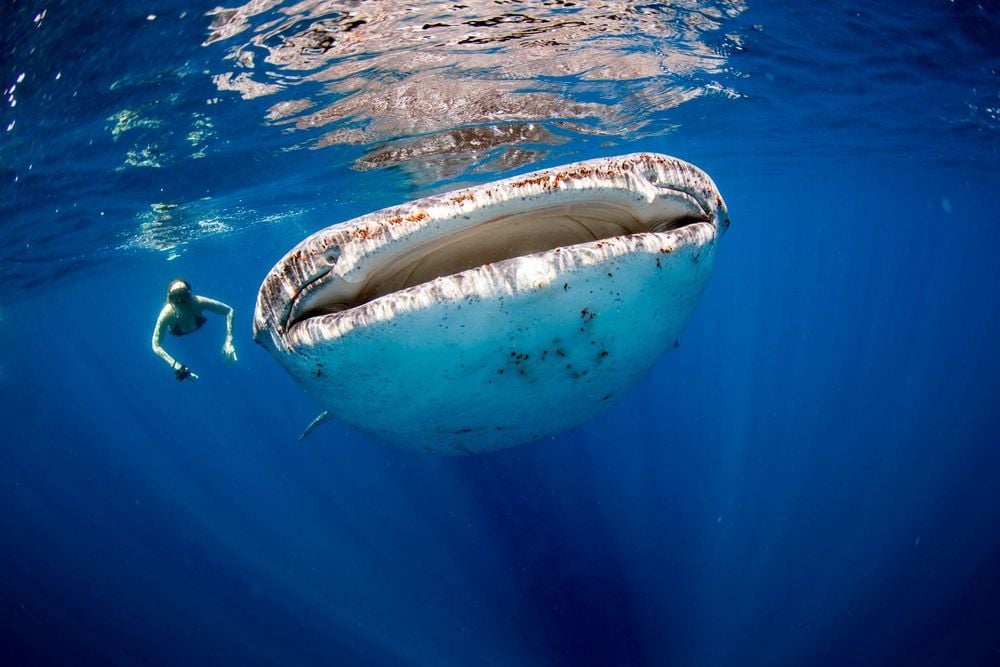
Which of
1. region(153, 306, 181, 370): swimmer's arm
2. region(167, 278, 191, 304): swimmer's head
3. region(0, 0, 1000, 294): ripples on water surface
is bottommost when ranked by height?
region(153, 306, 181, 370): swimmer's arm

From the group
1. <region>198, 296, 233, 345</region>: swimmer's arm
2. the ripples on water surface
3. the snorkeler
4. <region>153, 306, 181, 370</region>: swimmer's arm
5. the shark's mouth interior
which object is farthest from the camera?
the snorkeler

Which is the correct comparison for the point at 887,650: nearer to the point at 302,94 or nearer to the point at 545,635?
the point at 545,635

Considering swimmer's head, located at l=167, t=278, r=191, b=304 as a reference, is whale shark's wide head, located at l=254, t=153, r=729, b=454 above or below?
above

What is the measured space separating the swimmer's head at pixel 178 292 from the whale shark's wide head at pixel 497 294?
7202 mm

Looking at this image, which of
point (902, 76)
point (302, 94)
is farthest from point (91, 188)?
point (902, 76)

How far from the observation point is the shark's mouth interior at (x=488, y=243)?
200 cm

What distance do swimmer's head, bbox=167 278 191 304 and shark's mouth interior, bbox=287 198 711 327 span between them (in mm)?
7684

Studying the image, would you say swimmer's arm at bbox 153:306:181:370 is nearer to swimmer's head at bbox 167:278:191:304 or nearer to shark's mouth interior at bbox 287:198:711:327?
swimmer's head at bbox 167:278:191:304

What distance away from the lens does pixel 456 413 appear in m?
2.27

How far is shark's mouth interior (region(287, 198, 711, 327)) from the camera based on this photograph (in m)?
2.00

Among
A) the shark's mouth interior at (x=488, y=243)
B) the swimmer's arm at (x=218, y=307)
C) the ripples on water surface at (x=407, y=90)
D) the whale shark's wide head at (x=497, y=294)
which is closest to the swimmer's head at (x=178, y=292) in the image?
the swimmer's arm at (x=218, y=307)

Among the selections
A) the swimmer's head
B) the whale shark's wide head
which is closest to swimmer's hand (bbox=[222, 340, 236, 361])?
the swimmer's head

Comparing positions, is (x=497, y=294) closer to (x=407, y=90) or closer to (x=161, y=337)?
(x=407, y=90)

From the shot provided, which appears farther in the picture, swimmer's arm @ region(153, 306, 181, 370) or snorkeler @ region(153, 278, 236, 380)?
snorkeler @ region(153, 278, 236, 380)
